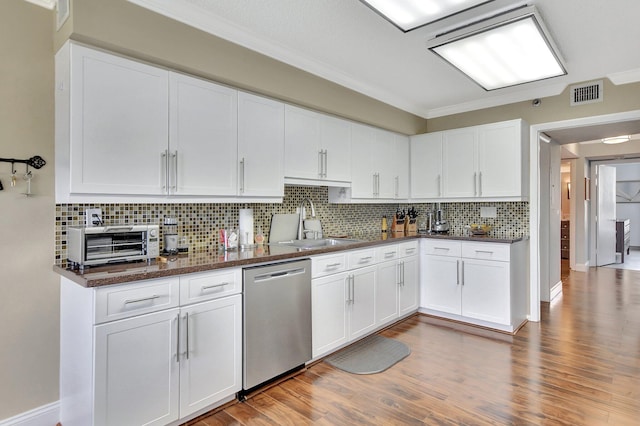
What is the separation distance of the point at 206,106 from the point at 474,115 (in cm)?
336

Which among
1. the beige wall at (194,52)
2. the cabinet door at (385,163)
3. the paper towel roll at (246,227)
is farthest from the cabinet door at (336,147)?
the paper towel roll at (246,227)

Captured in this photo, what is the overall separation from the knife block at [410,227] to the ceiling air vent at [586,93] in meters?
2.08

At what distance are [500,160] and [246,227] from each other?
281 centimetres

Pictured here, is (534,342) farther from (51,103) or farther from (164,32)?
(51,103)

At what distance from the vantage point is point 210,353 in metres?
2.21

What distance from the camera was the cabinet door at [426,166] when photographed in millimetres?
4406

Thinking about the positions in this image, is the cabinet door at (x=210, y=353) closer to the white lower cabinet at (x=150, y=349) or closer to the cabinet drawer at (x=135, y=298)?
the white lower cabinet at (x=150, y=349)

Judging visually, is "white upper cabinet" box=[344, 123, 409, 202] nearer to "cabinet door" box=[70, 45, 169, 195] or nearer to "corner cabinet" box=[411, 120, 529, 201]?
"corner cabinet" box=[411, 120, 529, 201]

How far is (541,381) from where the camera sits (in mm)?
2637

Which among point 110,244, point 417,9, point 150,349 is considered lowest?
point 150,349

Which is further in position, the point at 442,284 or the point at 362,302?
the point at 442,284

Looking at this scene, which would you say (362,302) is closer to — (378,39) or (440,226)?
(440,226)

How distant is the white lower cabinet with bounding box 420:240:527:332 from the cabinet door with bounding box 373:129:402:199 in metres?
0.75

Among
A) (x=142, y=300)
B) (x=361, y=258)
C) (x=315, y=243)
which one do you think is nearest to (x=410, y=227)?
(x=361, y=258)
